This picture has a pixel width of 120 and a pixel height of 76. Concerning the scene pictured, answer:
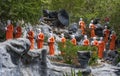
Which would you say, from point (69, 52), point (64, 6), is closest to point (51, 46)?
point (69, 52)

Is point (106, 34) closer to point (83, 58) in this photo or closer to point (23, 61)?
point (83, 58)

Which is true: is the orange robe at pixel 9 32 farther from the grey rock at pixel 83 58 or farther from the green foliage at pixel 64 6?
the grey rock at pixel 83 58

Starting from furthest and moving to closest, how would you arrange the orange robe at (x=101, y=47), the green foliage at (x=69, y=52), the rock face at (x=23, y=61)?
the orange robe at (x=101, y=47) → the green foliage at (x=69, y=52) → the rock face at (x=23, y=61)

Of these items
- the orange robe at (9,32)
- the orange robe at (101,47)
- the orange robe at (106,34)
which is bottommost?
the orange robe at (101,47)

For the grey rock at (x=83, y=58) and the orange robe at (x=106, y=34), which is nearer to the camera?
the grey rock at (x=83, y=58)

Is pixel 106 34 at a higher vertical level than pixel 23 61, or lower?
lower

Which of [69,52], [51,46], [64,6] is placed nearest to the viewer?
[69,52]

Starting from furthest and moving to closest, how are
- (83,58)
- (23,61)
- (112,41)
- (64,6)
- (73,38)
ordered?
(64,6) < (112,41) < (73,38) < (83,58) < (23,61)

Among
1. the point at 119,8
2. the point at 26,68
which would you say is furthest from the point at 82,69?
the point at 119,8

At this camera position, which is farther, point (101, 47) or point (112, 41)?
point (112, 41)

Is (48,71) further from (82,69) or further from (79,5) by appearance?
(79,5)

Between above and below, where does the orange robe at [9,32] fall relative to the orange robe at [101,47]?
above

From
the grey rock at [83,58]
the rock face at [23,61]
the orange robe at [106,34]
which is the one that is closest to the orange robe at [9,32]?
the rock face at [23,61]

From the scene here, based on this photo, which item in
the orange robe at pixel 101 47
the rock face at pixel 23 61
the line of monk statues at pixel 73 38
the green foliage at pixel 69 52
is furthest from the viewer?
the orange robe at pixel 101 47
